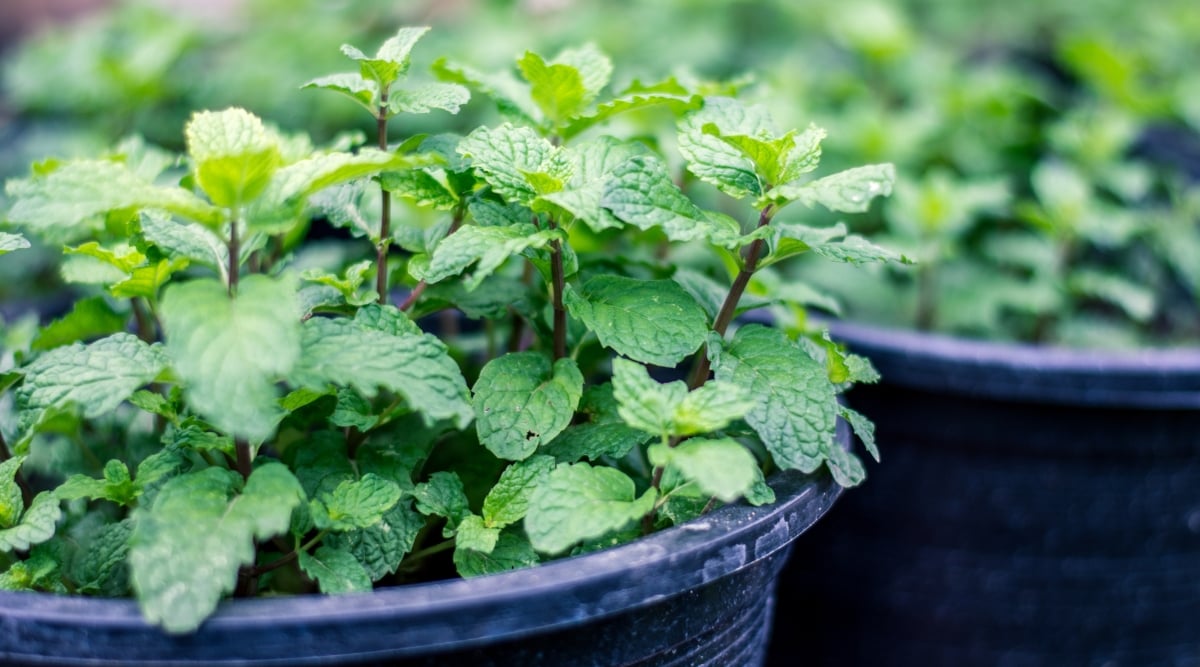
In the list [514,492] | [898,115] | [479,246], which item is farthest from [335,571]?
[898,115]

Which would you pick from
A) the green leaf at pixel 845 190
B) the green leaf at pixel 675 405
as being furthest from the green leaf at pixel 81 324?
the green leaf at pixel 845 190

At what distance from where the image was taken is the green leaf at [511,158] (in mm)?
933

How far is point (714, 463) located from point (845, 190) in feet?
0.96

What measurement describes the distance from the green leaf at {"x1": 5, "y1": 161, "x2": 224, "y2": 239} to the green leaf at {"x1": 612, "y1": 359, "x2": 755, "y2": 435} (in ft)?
1.20

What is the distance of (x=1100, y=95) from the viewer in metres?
2.46

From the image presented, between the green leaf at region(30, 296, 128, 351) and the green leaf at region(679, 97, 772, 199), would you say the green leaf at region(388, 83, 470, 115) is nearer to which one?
the green leaf at region(679, 97, 772, 199)

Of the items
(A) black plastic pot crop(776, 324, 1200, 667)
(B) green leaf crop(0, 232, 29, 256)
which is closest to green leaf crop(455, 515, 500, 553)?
(B) green leaf crop(0, 232, 29, 256)

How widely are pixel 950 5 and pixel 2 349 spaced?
121 inches

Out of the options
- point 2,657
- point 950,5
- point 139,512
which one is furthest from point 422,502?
point 950,5

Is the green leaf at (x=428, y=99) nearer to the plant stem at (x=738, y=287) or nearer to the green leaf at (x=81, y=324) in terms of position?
the plant stem at (x=738, y=287)

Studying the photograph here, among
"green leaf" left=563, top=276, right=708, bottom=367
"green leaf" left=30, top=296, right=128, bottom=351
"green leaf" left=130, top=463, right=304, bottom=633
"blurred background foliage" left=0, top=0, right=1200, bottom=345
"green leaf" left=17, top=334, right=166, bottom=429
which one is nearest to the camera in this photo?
"green leaf" left=130, top=463, right=304, bottom=633

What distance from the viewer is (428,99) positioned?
0.98 m

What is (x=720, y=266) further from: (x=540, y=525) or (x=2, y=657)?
(x=2, y=657)

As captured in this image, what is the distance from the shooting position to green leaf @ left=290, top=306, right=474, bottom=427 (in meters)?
0.80
